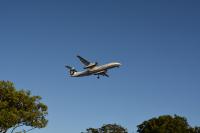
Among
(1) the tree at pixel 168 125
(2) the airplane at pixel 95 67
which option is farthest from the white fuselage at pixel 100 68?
(1) the tree at pixel 168 125

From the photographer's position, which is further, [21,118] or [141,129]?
[141,129]

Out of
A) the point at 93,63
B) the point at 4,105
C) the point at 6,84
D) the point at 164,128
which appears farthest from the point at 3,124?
the point at 164,128

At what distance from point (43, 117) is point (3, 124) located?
828 cm

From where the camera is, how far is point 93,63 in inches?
3031

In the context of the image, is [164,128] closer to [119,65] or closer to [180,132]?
[180,132]

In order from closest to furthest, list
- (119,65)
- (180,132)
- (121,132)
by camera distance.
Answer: (119,65) < (180,132) < (121,132)

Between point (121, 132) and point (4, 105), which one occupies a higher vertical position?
point (121, 132)

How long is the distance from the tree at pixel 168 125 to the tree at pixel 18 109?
4712 centimetres

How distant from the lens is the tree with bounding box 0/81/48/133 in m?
61.0

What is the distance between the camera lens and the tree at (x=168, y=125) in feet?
345

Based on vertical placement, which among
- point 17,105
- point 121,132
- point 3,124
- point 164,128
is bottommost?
point 3,124

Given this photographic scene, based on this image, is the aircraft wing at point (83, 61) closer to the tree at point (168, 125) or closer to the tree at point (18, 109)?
the tree at point (18, 109)

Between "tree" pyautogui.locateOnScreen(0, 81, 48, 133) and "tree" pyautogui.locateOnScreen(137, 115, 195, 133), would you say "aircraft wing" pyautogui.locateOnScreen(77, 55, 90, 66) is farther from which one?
"tree" pyautogui.locateOnScreen(137, 115, 195, 133)

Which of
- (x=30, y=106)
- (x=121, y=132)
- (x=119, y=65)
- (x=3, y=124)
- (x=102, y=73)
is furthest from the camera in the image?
(x=121, y=132)
